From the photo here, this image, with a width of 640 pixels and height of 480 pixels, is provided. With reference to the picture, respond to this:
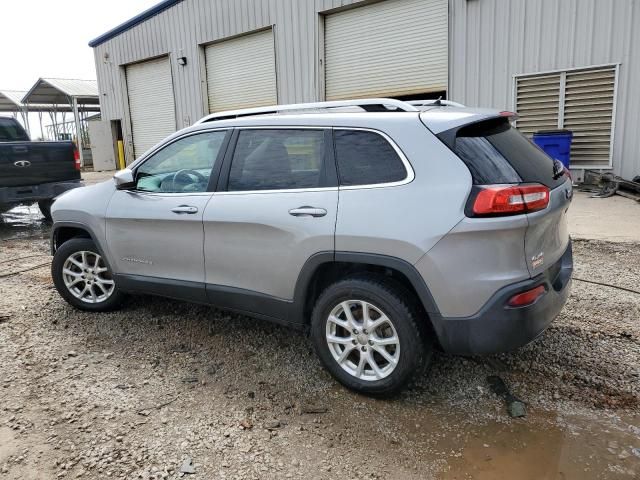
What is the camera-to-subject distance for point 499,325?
2.56 meters

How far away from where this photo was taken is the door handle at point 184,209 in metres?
3.53

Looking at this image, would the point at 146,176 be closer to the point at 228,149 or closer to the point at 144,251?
the point at 144,251

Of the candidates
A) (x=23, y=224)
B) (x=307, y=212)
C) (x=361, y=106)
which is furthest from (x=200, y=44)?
(x=307, y=212)

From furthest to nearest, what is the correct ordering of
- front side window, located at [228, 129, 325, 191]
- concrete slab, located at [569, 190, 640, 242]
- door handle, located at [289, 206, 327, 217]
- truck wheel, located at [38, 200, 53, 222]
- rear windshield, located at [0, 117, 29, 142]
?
truck wheel, located at [38, 200, 53, 222], rear windshield, located at [0, 117, 29, 142], concrete slab, located at [569, 190, 640, 242], front side window, located at [228, 129, 325, 191], door handle, located at [289, 206, 327, 217]

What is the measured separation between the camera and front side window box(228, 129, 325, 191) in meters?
3.12

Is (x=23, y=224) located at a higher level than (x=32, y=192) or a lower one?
lower

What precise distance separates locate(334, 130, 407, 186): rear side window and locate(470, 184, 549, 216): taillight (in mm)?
434

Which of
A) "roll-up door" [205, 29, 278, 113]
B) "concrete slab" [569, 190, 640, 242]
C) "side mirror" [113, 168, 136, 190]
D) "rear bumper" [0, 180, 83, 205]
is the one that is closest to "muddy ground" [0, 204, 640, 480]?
"side mirror" [113, 168, 136, 190]

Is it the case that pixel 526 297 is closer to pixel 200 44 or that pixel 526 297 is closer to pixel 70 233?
pixel 70 233

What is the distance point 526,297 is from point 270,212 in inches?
62.1

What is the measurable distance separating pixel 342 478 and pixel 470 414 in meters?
0.90

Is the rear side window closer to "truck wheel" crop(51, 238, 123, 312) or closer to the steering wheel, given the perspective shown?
the steering wheel

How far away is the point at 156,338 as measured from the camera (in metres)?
3.92

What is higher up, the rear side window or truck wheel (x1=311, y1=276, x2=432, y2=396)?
the rear side window
